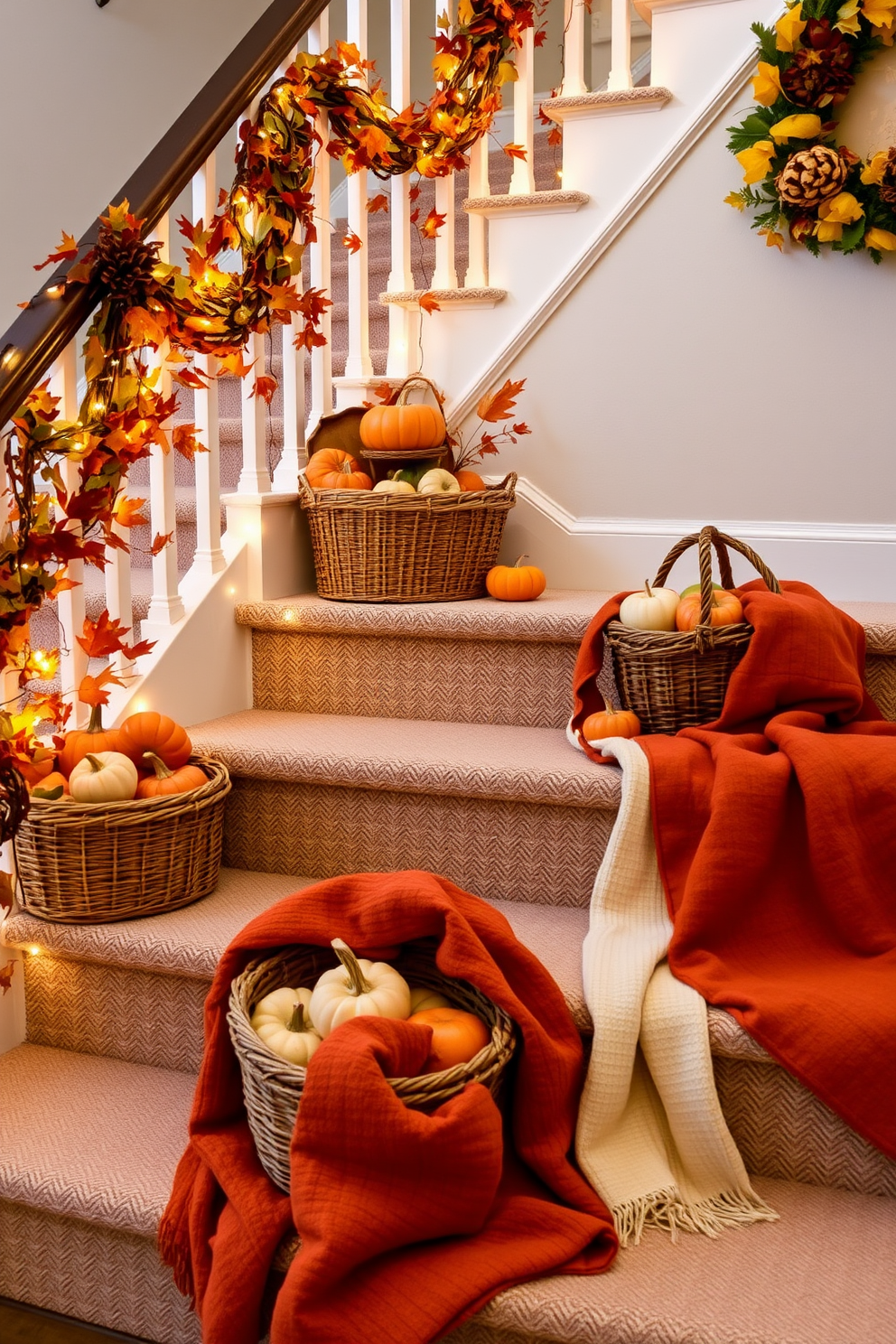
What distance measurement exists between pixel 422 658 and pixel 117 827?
701mm

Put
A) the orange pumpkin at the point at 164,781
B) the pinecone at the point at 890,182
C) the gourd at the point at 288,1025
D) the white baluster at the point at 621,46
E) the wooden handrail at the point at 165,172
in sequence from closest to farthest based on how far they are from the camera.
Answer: the gourd at the point at 288,1025, the wooden handrail at the point at 165,172, the orange pumpkin at the point at 164,781, the pinecone at the point at 890,182, the white baluster at the point at 621,46

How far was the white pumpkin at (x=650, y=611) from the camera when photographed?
6.14 feet

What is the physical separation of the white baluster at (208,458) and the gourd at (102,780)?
592 millimetres

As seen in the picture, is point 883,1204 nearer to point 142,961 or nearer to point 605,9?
point 142,961

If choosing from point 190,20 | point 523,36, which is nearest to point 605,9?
point 190,20

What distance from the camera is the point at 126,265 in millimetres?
1791

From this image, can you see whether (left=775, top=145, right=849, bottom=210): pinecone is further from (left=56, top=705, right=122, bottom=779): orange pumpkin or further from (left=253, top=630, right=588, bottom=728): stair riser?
(left=56, top=705, right=122, bottom=779): orange pumpkin

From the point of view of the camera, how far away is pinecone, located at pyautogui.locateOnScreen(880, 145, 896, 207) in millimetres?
2193

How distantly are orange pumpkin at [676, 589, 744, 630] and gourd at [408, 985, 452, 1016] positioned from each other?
0.69 m

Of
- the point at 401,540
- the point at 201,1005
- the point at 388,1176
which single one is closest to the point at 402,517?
the point at 401,540

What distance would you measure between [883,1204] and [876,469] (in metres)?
1.44

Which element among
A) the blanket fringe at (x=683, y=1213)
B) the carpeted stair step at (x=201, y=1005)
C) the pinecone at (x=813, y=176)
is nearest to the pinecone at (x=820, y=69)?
the pinecone at (x=813, y=176)

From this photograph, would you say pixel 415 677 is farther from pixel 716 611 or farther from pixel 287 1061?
pixel 287 1061

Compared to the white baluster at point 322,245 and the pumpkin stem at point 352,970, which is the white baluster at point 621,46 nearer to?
the white baluster at point 322,245
